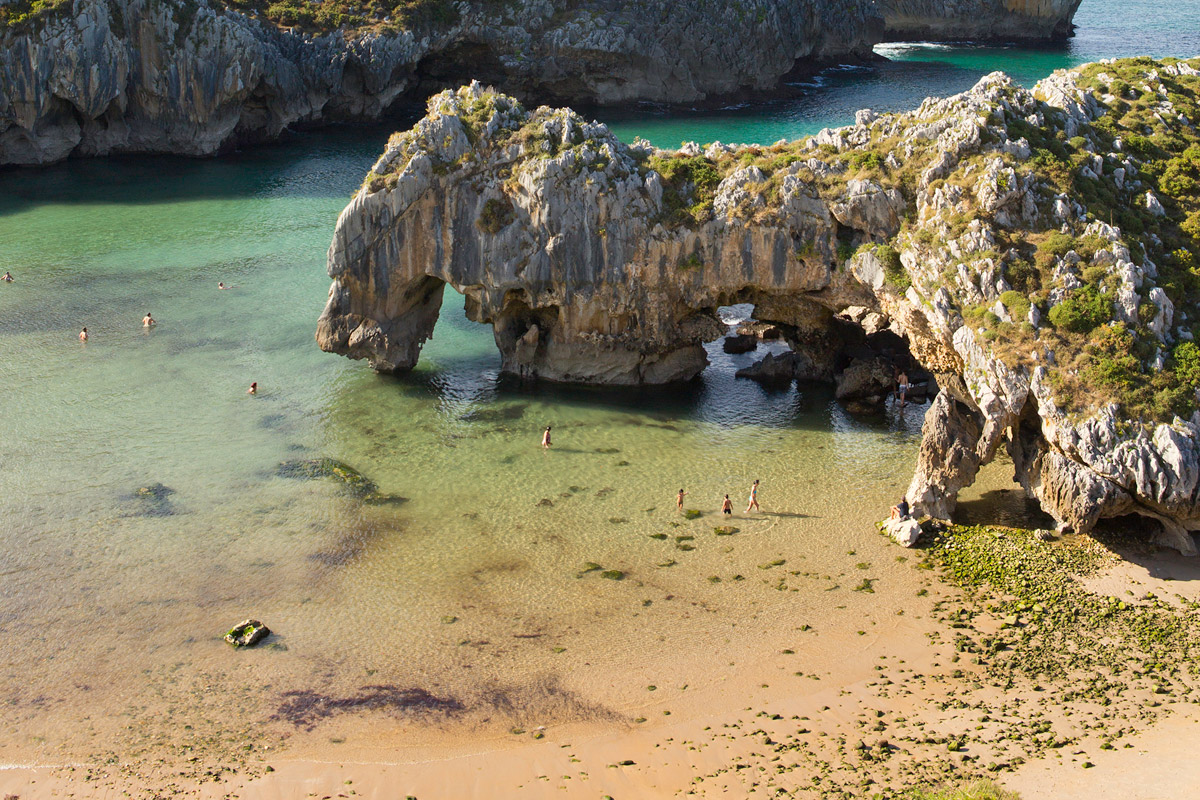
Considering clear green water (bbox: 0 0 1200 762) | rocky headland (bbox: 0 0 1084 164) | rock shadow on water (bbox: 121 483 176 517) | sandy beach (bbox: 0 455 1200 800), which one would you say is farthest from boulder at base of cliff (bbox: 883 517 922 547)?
rocky headland (bbox: 0 0 1084 164)

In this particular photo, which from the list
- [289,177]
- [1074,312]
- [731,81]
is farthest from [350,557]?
[731,81]

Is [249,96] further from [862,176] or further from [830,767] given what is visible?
[830,767]

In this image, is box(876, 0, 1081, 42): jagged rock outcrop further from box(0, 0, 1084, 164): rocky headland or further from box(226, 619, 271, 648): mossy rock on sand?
box(226, 619, 271, 648): mossy rock on sand

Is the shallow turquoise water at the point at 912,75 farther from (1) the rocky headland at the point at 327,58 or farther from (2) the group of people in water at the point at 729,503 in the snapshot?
(2) the group of people in water at the point at 729,503

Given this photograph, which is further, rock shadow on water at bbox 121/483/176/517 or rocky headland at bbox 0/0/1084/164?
rocky headland at bbox 0/0/1084/164

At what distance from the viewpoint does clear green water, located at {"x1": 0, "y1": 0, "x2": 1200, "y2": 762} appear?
3431 cm

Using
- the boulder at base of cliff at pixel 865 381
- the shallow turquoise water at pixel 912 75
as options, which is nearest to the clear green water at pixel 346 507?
the boulder at base of cliff at pixel 865 381

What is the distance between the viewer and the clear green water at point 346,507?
34312mm

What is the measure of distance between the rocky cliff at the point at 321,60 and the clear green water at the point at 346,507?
98.2 ft

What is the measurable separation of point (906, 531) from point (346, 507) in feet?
73.2

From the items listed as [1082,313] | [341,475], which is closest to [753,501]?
[1082,313]

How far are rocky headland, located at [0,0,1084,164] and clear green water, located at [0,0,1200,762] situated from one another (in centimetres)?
A: 2999

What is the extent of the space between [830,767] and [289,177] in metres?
78.6

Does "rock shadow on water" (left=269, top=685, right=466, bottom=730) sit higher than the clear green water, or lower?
lower
